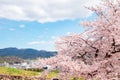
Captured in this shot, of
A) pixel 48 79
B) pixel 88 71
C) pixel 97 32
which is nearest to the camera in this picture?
pixel 88 71

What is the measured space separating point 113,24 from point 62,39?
1986mm

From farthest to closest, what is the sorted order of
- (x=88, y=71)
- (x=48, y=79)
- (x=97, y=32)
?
(x=48, y=79), (x=97, y=32), (x=88, y=71)

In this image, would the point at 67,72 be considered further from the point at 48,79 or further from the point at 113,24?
the point at 48,79

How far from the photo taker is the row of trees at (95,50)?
12.1m

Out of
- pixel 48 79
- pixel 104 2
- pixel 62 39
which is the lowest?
pixel 48 79

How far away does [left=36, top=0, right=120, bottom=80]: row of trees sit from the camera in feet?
39.8

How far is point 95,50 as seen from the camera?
42.2 ft

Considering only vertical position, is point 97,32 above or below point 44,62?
above

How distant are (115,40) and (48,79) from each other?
10736 millimetres

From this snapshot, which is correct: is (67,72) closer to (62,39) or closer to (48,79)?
(62,39)

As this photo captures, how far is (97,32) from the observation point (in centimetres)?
1285

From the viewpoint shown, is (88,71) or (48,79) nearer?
(88,71)

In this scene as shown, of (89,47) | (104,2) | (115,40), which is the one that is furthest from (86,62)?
(104,2)

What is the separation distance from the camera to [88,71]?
1208 centimetres
